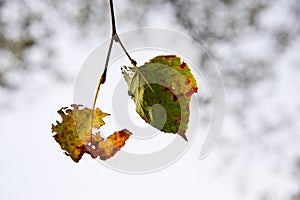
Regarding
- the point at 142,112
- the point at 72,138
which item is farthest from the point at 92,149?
the point at 142,112

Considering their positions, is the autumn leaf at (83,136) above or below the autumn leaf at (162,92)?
below

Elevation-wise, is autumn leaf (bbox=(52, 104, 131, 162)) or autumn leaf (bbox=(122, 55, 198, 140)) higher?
autumn leaf (bbox=(122, 55, 198, 140))

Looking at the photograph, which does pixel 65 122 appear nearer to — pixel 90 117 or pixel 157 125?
pixel 90 117

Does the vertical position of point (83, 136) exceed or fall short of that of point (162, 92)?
it falls short
